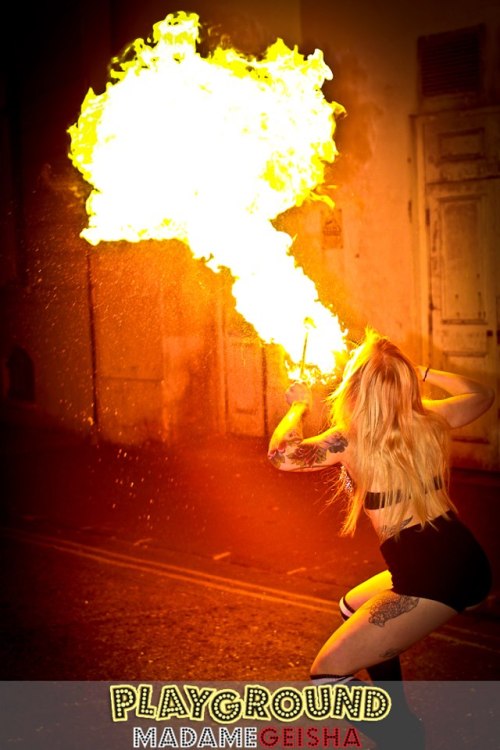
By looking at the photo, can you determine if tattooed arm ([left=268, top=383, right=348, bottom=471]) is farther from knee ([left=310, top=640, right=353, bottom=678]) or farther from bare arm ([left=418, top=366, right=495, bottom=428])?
knee ([left=310, top=640, right=353, bottom=678])

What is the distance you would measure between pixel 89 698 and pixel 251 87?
160 inches

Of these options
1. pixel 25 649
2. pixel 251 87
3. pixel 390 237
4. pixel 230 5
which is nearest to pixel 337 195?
pixel 390 237

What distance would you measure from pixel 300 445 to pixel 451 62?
6.52 metres

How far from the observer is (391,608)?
3707mm

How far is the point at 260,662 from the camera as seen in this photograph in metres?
5.31

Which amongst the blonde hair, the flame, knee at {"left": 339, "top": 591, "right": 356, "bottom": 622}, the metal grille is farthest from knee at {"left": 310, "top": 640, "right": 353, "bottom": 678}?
the metal grille

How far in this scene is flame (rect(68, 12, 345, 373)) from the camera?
5977mm

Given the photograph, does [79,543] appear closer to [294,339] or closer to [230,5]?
[294,339]

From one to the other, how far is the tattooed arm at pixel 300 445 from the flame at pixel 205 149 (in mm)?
1284

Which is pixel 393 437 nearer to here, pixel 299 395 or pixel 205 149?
pixel 299 395

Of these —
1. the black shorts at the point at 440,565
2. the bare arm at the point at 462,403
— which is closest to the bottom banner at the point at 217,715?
the black shorts at the point at 440,565

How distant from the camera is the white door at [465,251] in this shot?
9297 mm

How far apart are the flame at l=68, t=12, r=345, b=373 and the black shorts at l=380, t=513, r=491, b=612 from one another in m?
2.03

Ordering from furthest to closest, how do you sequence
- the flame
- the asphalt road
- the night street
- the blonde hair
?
the flame → the night street → the asphalt road → the blonde hair
